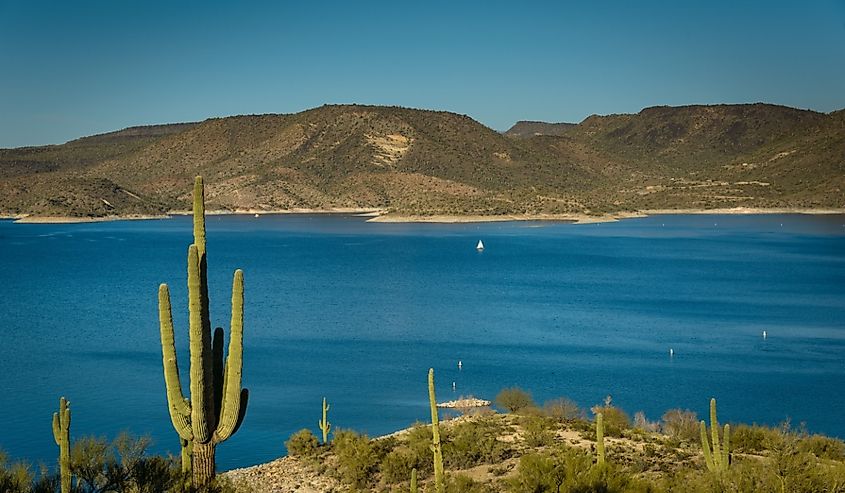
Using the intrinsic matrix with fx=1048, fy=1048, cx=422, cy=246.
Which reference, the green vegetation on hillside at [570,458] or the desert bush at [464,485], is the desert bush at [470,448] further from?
the desert bush at [464,485]

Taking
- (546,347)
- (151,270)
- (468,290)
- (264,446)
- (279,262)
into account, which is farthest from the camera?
(279,262)

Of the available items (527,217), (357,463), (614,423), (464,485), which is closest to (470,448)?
(357,463)

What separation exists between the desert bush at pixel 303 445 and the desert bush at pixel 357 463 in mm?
1386

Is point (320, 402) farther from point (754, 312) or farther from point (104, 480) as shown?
point (754, 312)

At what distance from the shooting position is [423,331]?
5728 centimetres

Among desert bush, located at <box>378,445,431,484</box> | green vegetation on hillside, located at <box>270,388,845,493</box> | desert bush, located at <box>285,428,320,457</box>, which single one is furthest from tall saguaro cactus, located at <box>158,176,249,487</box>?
desert bush, located at <box>285,428,320,457</box>

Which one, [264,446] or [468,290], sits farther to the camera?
[468,290]

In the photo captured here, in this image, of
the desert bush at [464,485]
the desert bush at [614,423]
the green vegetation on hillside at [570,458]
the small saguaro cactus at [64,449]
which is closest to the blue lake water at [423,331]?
the green vegetation on hillside at [570,458]

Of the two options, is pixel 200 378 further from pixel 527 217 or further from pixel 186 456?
pixel 527 217

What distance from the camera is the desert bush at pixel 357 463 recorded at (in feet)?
77.8

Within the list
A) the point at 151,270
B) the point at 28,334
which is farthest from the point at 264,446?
the point at 151,270

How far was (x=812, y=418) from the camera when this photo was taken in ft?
116

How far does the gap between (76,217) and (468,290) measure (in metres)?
132

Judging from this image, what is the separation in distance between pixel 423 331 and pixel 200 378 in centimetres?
4092
